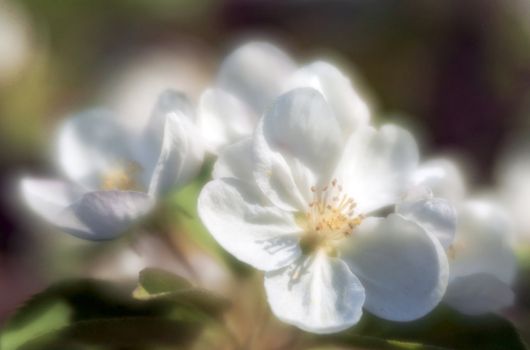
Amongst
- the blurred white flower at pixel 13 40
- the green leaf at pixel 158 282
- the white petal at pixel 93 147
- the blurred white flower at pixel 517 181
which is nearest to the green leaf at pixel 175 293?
the green leaf at pixel 158 282

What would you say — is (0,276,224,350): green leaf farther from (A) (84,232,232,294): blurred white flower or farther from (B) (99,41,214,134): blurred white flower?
(B) (99,41,214,134): blurred white flower

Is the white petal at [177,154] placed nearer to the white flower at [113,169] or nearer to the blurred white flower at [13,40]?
the white flower at [113,169]

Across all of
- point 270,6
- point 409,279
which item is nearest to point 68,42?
point 270,6

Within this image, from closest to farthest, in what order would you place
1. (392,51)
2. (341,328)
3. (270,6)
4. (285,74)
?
(341,328) < (285,74) < (392,51) < (270,6)

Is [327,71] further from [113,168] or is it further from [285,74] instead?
[113,168]

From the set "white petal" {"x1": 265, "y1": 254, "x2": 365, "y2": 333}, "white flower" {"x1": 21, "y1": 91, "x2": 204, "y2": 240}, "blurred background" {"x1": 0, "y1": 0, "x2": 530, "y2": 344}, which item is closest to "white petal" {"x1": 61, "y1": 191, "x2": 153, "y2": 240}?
"white flower" {"x1": 21, "y1": 91, "x2": 204, "y2": 240}

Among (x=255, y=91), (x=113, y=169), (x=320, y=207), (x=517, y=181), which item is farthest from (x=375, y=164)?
(x=517, y=181)

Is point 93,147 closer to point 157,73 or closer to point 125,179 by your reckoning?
point 125,179
